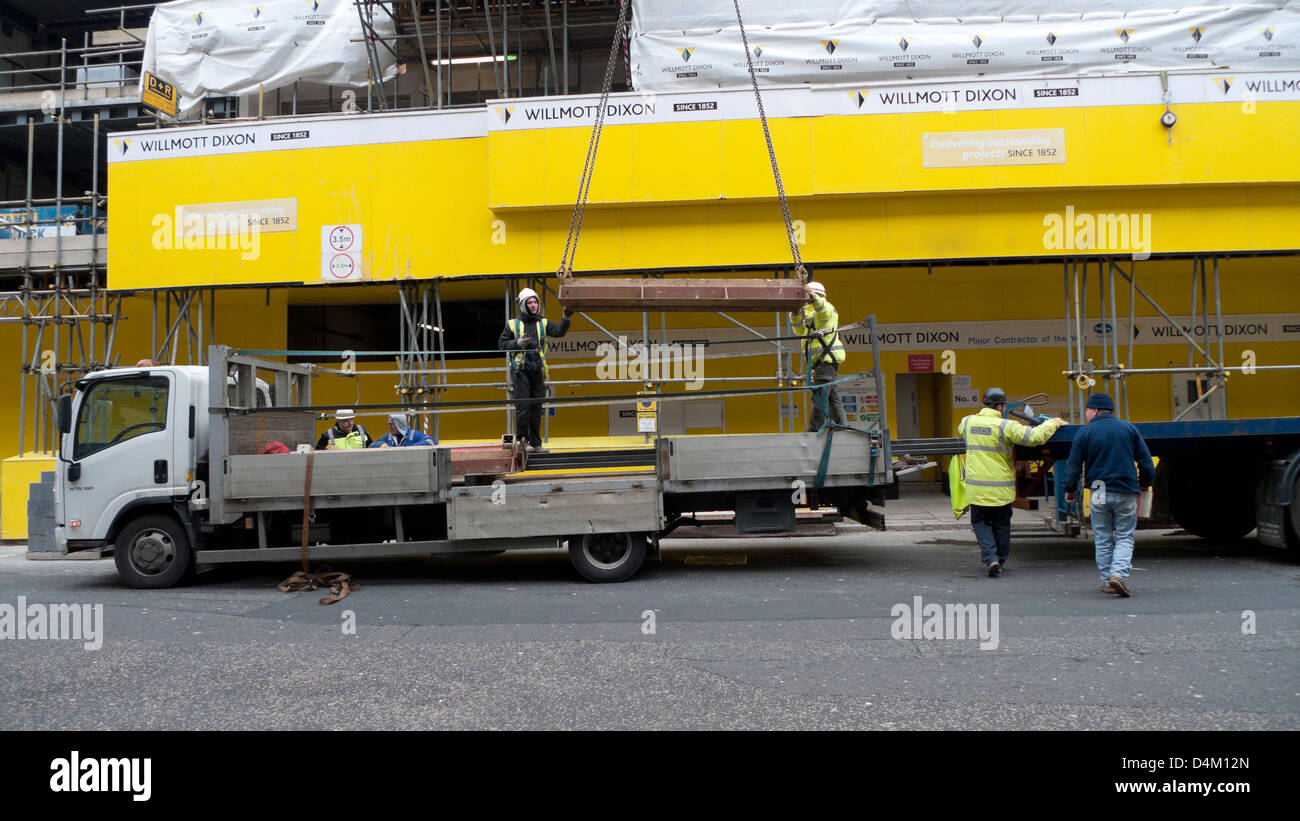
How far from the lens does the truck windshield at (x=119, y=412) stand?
7.95m

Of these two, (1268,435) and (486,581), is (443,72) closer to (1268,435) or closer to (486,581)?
(486,581)

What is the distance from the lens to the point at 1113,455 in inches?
272

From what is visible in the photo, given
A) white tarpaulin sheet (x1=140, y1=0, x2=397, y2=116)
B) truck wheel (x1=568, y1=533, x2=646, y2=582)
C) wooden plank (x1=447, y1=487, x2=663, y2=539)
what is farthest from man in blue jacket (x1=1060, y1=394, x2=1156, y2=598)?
white tarpaulin sheet (x1=140, y1=0, x2=397, y2=116)

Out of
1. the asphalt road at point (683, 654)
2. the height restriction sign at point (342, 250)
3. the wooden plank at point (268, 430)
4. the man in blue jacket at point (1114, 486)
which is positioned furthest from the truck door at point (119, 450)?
the man in blue jacket at point (1114, 486)

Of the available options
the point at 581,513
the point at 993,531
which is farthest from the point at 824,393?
the point at 581,513

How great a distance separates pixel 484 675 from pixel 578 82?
14.7 metres

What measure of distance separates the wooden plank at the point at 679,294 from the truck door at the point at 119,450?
13.0 ft

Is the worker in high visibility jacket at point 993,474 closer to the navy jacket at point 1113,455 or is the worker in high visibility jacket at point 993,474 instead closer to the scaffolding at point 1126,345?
the navy jacket at point 1113,455

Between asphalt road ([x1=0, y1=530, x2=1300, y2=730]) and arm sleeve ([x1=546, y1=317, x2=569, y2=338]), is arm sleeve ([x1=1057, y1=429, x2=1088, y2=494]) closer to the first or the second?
asphalt road ([x1=0, y1=530, x2=1300, y2=730])

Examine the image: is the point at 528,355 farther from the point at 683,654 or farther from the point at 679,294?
the point at 683,654

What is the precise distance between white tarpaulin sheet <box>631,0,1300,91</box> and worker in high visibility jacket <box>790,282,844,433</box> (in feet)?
20.5

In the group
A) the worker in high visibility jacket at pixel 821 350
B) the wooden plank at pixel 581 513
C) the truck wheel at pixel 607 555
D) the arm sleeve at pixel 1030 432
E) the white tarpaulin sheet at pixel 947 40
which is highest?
the white tarpaulin sheet at pixel 947 40

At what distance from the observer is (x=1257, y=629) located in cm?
566

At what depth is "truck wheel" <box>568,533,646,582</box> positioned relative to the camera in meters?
7.77
